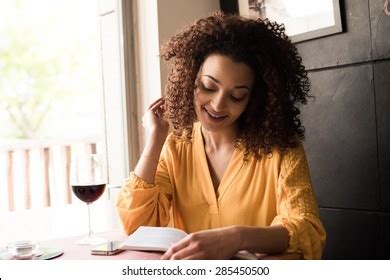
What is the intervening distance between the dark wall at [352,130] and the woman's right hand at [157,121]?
0.47m

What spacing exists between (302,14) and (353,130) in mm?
402

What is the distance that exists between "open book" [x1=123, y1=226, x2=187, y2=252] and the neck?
1.12 ft

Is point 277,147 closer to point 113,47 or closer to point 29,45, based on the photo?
point 113,47

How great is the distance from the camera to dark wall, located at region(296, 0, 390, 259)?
4.20 ft

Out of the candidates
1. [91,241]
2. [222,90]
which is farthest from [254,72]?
[91,241]

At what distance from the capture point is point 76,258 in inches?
36.2

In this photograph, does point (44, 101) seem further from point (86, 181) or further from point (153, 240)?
point (153, 240)

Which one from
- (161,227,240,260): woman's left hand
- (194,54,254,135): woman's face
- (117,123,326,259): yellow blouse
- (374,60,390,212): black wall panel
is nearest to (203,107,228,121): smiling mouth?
(194,54,254,135): woman's face

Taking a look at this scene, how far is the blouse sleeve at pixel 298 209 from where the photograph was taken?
974 millimetres

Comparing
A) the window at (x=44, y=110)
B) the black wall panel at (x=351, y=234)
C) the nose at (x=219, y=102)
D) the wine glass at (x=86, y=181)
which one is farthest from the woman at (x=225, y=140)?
the window at (x=44, y=110)

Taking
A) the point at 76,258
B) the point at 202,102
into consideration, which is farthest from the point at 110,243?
the point at 202,102

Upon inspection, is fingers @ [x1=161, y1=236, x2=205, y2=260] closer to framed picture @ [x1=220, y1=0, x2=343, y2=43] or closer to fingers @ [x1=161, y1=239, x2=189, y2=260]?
fingers @ [x1=161, y1=239, x2=189, y2=260]

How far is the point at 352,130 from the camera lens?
1352mm
